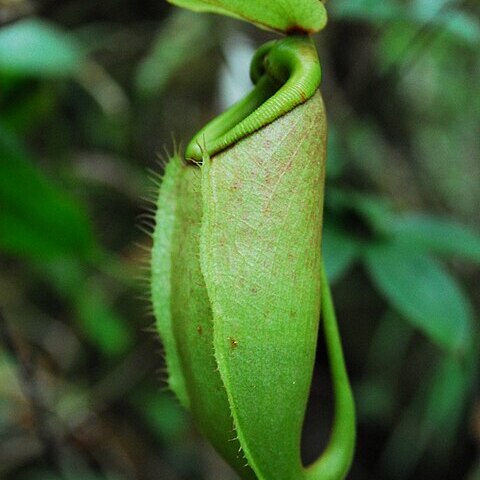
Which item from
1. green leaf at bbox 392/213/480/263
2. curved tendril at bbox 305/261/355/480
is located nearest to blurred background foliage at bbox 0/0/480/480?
green leaf at bbox 392/213/480/263

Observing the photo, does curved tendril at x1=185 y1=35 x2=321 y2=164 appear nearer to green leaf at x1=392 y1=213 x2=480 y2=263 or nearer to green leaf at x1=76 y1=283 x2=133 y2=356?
green leaf at x1=392 y1=213 x2=480 y2=263

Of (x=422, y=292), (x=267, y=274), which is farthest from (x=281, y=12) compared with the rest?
(x=422, y=292)

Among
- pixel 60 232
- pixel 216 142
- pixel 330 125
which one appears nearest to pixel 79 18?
pixel 330 125

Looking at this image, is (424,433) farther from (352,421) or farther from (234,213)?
(234,213)

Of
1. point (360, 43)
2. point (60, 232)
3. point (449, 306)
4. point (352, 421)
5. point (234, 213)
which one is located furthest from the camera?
point (360, 43)

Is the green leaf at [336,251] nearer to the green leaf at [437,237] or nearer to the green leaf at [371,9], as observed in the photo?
the green leaf at [437,237]

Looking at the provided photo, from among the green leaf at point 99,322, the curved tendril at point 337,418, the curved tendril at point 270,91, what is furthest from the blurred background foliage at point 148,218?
the curved tendril at point 337,418
